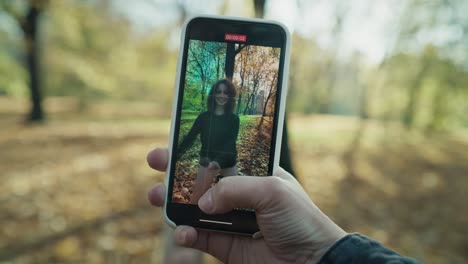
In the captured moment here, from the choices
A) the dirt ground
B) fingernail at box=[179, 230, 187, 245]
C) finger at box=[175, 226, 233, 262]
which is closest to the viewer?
fingernail at box=[179, 230, 187, 245]

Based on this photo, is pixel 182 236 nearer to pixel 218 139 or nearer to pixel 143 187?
pixel 218 139

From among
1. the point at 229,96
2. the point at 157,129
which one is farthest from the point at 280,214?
the point at 157,129

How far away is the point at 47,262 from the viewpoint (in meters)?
4.73

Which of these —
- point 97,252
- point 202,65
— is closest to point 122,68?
point 97,252

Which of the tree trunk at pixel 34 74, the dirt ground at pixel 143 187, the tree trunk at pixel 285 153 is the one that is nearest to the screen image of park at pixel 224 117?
the tree trunk at pixel 285 153

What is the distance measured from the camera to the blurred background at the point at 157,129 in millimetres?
5699

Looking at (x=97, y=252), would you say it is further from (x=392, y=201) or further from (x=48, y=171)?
(x=392, y=201)

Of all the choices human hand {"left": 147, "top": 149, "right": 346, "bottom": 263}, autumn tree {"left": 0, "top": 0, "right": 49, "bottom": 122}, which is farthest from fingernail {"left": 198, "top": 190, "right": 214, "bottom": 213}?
autumn tree {"left": 0, "top": 0, "right": 49, "bottom": 122}

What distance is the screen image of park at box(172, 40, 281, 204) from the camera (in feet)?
5.45

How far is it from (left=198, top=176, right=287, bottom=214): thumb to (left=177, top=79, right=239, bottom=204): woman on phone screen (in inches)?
6.8

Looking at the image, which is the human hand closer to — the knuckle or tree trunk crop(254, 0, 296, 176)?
the knuckle

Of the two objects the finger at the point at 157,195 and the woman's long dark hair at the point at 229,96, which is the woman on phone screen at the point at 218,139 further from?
the finger at the point at 157,195

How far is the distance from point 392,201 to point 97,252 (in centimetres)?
541

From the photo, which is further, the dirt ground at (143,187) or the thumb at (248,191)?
the dirt ground at (143,187)
